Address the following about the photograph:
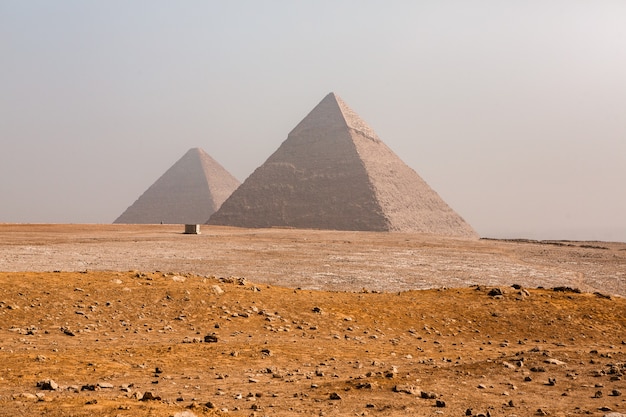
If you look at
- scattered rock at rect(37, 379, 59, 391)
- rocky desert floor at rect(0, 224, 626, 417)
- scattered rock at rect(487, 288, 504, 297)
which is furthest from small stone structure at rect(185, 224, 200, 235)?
scattered rock at rect(37, 379, 59, 391)

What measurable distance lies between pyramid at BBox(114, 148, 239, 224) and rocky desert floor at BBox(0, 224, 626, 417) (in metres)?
131

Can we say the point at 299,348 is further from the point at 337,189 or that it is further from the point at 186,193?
the point at 186,193

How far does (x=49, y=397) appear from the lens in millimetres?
6141

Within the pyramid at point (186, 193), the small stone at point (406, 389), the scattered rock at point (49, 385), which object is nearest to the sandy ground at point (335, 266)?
the small stone at point (406, 389)

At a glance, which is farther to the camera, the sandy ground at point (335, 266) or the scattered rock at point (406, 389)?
the sandy ground at point (335, 266)

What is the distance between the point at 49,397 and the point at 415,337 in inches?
278

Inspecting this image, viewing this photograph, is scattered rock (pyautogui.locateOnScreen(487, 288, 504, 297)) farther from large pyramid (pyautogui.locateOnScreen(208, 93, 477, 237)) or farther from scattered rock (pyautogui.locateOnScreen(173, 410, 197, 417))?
large pyramid (pyautogui.locateOnScreen(208, 93, 477, 237))

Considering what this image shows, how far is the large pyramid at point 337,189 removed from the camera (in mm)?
112125

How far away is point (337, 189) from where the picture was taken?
4705 inches

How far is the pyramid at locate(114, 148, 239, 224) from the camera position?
15025cm

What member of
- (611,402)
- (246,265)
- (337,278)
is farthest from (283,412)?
(246,265)

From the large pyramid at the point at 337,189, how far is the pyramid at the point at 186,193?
23805 millimetres

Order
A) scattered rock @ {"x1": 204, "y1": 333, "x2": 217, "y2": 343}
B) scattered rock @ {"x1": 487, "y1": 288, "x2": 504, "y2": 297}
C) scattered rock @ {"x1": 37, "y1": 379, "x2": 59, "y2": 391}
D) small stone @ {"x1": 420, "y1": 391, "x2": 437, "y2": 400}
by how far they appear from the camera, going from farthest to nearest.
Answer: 1. scattered rock @ {"x1": 487, "y1": 288, "x2": 504, "y2": 297}
2. scattered rock @ {"x1": 204, "y1": 333, "x2": 217, "y2": 343}
3. small stone @ {"x1": 420, "y1": 391, "x2": 437, "y2": 400}
4. scattered rock @ {"x1": 37, "y1": 379, "x2": 59, "y2": 391}

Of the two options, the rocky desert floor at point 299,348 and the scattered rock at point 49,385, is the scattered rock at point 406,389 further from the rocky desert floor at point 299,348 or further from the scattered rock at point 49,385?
the scattered rock at point 49,385
